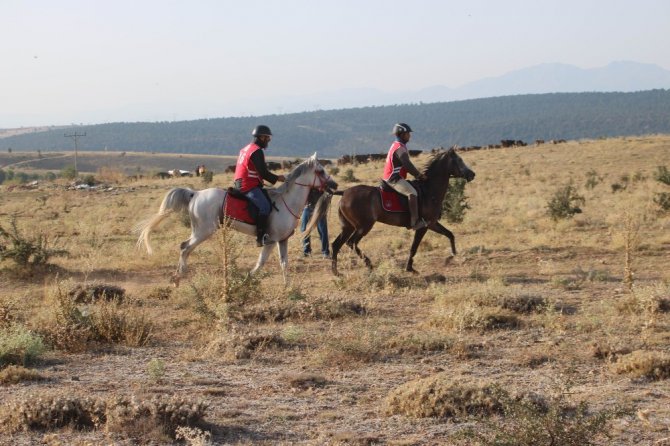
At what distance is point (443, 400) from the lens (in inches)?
235

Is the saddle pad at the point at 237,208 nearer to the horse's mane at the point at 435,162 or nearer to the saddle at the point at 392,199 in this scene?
the saddle at the point at 392,199

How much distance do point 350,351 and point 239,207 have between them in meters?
4.52

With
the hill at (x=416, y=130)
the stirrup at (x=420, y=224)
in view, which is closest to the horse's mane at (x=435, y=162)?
the stirrup at (x=420, y=224)

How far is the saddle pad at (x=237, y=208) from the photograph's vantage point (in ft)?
38.2

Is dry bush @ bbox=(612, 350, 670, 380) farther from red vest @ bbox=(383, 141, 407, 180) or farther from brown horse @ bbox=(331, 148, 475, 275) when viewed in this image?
red vest @ bbox=(383, 141, 407, 180)

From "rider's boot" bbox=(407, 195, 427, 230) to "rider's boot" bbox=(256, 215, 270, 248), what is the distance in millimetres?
2441

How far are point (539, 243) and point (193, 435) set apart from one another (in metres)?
11.7

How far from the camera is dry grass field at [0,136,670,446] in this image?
5543 mm

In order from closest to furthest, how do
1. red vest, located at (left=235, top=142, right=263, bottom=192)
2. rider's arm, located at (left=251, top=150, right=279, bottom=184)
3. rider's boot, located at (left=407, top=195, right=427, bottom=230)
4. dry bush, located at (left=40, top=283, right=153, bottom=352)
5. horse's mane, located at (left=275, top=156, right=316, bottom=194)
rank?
dry bush, located at (left=40, top=283, right=153, bottom=352) < rider's arm, located at (left=251, top=150, right=279, bottom=184) < red vest, located at (left=235, top=142, right=263, bottom=192) < horse's mane, located at (left=275, top=156, right=316, bottom=194) < rider's boot, located at (left=407, top=195, right=427, bottom=230)

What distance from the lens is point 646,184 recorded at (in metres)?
29.1

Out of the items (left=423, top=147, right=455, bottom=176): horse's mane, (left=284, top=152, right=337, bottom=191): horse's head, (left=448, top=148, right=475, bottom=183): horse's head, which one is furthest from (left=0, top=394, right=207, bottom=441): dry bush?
(left=448, top=148, right=475, bottom=183): horse's head

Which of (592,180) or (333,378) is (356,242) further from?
(592,180)

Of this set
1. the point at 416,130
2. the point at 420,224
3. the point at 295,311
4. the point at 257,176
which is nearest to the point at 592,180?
the point at 420,224

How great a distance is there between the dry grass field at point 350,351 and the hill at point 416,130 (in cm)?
11942
